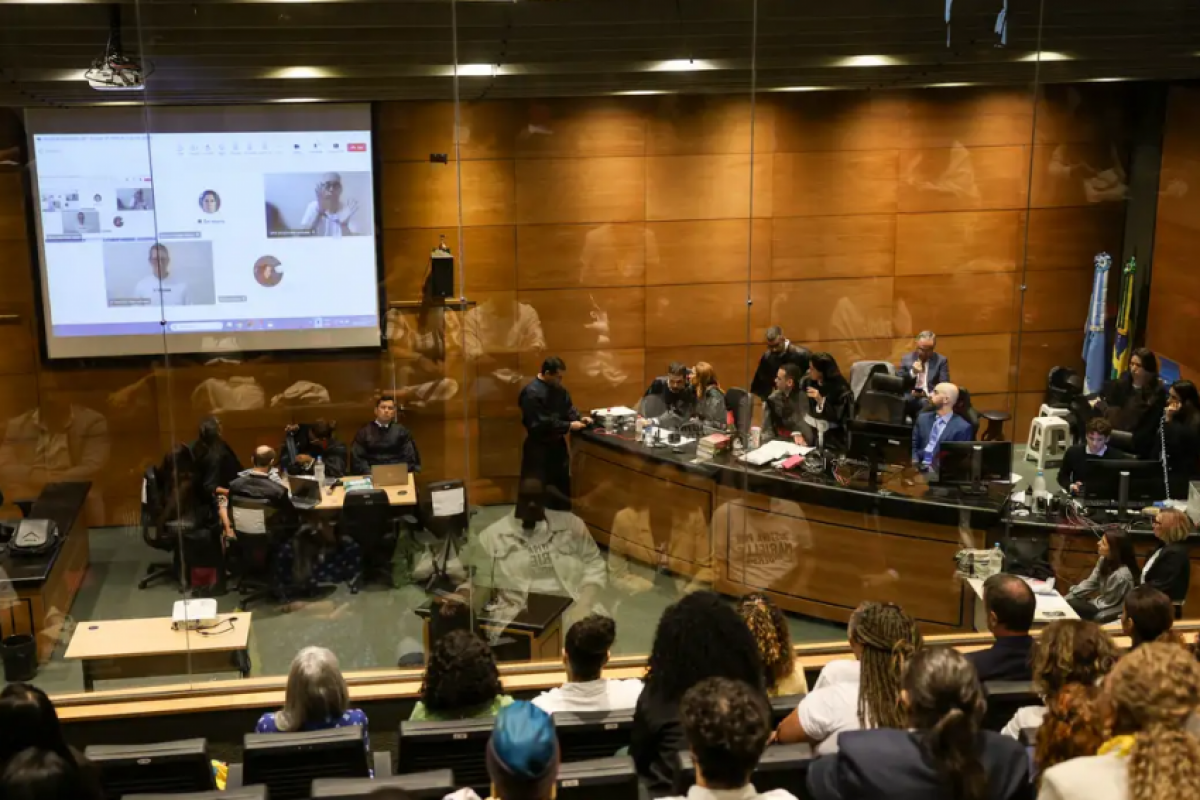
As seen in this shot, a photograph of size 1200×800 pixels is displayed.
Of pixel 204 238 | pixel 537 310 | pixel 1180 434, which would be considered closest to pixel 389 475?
pixel 537 310

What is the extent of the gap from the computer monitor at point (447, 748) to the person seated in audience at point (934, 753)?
1091 millimetres

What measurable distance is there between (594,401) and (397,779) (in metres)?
3.59

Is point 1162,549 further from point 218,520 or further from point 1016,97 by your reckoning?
point 218,520

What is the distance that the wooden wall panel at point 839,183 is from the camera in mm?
7312

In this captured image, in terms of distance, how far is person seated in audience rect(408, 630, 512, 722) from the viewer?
150 inches

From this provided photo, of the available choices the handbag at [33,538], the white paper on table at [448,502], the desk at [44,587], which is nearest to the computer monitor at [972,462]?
the white paper on table at [448,502]

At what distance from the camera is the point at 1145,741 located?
2568 millimetres

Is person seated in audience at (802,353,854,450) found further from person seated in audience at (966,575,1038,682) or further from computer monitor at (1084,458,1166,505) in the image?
person seated in audience at (966,575,1038,682)

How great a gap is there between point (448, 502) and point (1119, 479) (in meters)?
3.70

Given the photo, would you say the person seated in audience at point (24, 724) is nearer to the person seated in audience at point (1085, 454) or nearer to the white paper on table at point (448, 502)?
the white paper on table at point (448, 502)

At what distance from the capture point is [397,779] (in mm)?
3227

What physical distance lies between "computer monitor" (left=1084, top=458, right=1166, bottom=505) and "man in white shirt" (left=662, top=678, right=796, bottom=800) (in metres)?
4.75

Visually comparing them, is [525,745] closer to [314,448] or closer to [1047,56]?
[314,448]

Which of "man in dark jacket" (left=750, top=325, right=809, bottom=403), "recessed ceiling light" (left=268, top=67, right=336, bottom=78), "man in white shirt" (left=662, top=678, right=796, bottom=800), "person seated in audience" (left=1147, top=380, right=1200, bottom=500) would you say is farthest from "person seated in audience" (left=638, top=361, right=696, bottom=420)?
"man in white shirt" (left=662, top=678, right=796, bottom=800)
